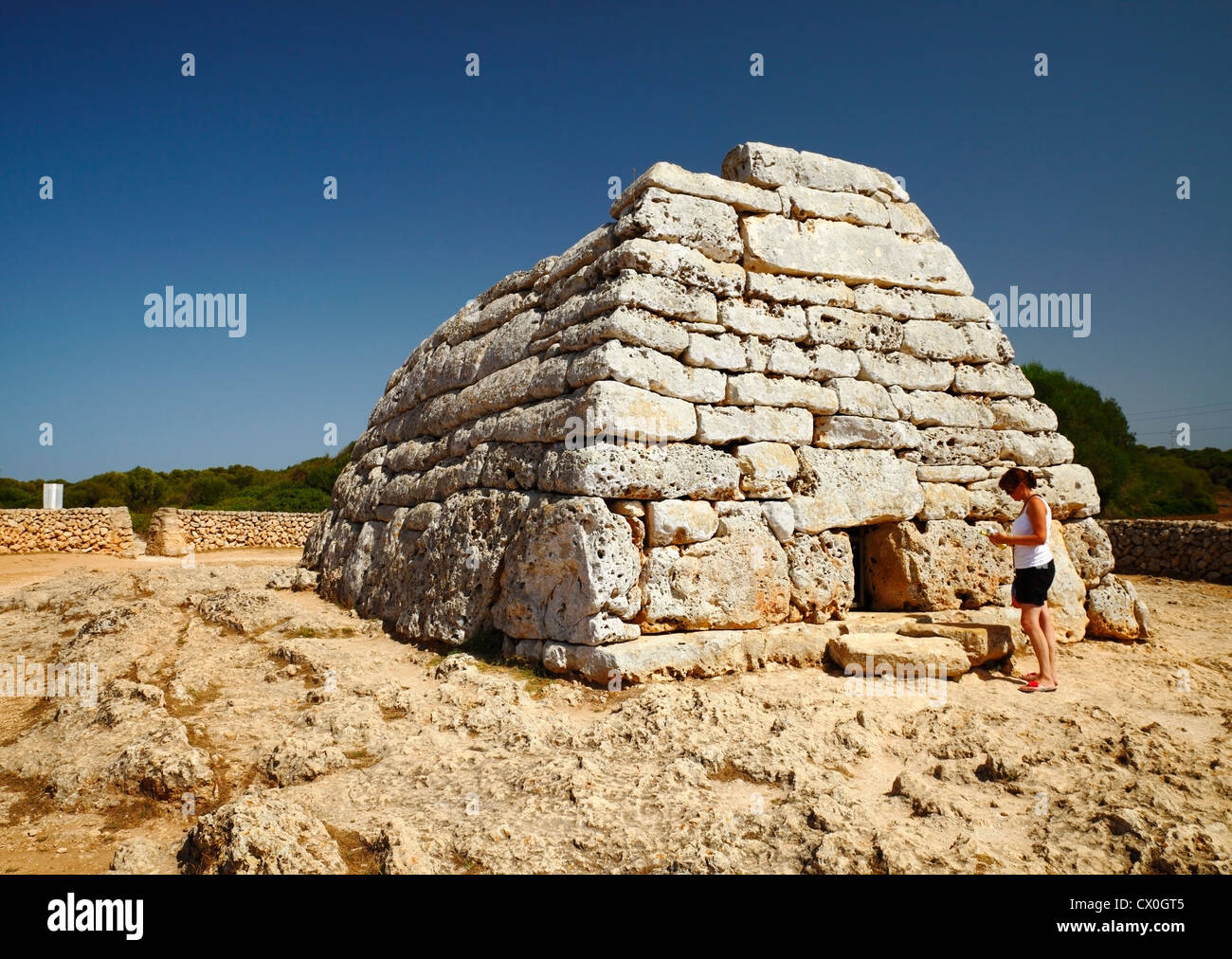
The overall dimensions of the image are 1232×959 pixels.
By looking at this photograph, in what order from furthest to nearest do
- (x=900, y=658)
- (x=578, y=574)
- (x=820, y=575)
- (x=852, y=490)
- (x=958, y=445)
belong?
(x=958, y=445) → (x=852, y=490) → (x=820, y=575) → (x=900, y=658) → (x=578, y=574)

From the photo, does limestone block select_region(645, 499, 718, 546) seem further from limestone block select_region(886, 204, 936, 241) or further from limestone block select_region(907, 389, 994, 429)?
limestone block select_region(886, 204, 936, 241)

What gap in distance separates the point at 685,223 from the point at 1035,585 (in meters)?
3.44

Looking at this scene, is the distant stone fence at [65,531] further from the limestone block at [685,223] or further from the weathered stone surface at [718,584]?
the weathered stone surface at [718,584]

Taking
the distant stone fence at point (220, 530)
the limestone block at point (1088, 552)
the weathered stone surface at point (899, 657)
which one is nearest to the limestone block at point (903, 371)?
the limestone block at point (1088, 552)

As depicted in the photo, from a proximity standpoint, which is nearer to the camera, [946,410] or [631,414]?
[631,414]

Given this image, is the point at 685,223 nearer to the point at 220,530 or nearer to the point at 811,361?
the point at 811,361

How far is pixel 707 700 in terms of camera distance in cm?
414

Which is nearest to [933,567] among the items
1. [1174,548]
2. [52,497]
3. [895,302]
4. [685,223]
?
[895,302]

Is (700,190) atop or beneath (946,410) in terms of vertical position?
atop

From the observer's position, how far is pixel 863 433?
5.70 meters

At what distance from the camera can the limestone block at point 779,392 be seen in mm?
5301

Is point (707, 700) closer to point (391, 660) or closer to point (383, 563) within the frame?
point (391, 660)

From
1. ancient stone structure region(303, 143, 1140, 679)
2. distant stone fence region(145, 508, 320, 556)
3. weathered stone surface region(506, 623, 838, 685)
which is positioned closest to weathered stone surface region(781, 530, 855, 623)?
ancient stone structure region(303, 143, 1140, 679)

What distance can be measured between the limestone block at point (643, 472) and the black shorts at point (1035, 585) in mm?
2039
